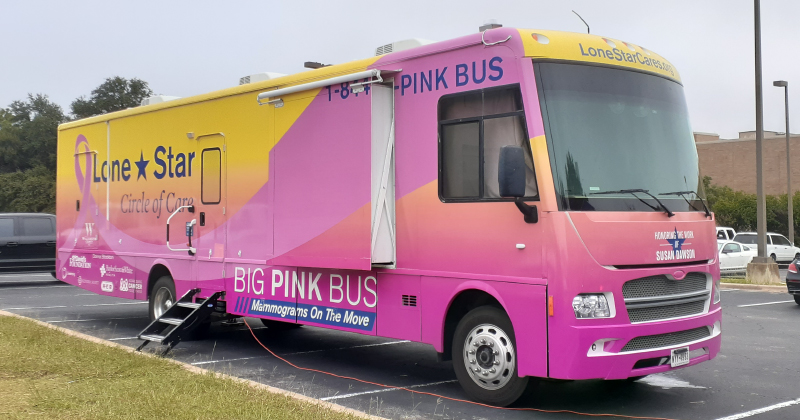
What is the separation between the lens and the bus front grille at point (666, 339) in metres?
6.89

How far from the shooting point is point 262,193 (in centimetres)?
984

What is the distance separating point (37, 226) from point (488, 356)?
59.6 feet

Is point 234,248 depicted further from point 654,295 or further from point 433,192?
point 654,295

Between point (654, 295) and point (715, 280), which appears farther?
point (715, 280)

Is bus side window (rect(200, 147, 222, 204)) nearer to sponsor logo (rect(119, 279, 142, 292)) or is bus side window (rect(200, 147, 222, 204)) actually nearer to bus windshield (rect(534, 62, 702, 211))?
sponsor logo (rect(119, 279, 142, 292))

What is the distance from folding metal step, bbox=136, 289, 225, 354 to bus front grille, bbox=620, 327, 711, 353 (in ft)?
18.5

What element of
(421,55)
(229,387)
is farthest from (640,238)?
(229,387)

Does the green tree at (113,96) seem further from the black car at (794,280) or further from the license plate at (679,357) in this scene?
the license plate at (679,357)

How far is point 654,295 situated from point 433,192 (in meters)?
2.28

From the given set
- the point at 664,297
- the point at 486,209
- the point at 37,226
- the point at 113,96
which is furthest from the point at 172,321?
the point at 113,96

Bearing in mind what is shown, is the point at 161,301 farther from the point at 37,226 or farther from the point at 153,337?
the point at 37,226

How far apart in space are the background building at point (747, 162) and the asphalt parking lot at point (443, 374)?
44.6 m

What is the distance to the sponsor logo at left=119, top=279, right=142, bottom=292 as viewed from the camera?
39.9ft

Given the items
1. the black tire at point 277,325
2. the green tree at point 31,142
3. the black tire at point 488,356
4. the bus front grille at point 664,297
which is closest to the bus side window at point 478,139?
the black tire at point 488,356
